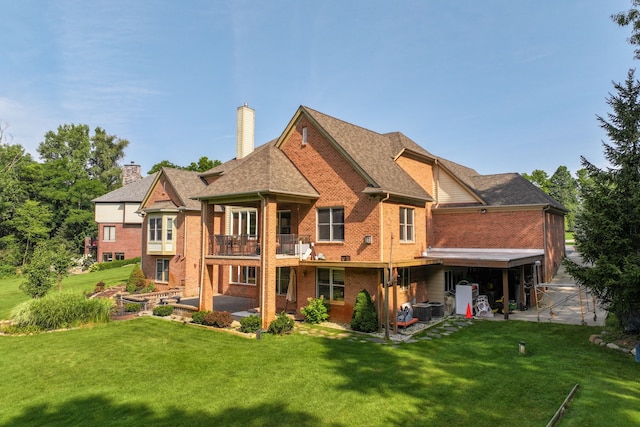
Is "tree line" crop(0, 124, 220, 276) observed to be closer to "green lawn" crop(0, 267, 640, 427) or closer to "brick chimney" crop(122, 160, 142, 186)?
"brick chimney" crop(122, 160, 142, 186)

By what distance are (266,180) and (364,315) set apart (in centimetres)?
727

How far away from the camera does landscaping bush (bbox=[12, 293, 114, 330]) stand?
656 inches

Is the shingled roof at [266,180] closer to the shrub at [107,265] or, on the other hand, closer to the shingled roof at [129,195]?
the shingled roof at [129,195]

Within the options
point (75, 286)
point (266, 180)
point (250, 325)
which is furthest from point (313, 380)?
point (75, 286)

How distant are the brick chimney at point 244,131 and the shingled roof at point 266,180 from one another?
948cm

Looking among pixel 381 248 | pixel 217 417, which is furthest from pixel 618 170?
pixel 217 417

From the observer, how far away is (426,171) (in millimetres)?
23750

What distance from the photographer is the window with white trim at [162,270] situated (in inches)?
1093

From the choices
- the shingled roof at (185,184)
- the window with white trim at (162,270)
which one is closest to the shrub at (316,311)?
the shingled roof at (185,184)

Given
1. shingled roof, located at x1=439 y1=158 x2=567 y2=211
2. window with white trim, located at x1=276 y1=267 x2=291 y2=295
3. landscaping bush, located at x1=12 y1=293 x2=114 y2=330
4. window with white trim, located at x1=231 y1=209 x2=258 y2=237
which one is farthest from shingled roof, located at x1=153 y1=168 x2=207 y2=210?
shingled roof, located at x1=439 y1=158 x2=567 y2=211

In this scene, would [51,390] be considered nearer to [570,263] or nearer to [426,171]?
[570,263]

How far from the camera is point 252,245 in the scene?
18719 mm

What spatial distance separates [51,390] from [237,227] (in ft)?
50.3

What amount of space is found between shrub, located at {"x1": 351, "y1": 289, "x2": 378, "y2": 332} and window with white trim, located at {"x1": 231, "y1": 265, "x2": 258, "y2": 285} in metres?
9.19
